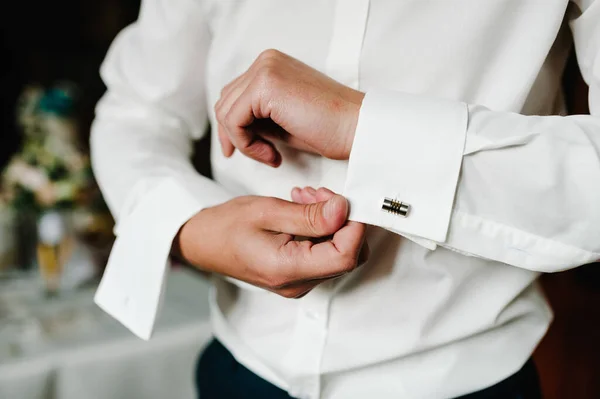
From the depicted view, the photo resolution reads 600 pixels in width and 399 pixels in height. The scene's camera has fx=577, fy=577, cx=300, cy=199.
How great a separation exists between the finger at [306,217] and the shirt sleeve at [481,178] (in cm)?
2

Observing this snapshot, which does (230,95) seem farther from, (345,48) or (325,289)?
(325,289)

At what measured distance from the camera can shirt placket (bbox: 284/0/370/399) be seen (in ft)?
2.09

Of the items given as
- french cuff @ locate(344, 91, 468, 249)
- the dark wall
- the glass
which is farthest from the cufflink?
the dark wall

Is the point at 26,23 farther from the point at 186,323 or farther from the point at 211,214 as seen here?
the point at 211,214

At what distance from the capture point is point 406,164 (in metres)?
0.52

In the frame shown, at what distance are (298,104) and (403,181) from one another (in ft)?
0.39

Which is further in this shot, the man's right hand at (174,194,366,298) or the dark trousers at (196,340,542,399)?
the dark trousers at (196,340,542,399)

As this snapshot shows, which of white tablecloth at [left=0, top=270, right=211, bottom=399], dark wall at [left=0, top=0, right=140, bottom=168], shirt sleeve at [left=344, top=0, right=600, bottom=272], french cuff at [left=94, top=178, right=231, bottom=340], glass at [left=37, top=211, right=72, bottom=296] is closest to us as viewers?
shirt sleeve at [left=344, top=0, right=600, bottom=272]

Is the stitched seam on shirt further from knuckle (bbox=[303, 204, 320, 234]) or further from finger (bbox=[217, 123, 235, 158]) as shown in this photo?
finger (bbox=[217, 123, 235, 158])

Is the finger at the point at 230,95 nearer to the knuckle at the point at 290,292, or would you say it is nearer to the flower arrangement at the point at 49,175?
the knuckle at the point at 290,292

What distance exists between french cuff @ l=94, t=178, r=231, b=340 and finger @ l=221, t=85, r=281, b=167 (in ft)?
0.34

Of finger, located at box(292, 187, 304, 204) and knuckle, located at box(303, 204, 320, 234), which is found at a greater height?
knuckle, located at box(303, 204, 320, 234)

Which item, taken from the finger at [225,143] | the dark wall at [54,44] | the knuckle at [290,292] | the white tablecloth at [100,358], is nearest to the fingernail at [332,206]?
the knuckle at [290,292]

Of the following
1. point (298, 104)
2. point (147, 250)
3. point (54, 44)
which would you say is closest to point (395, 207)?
point (298, 104)
